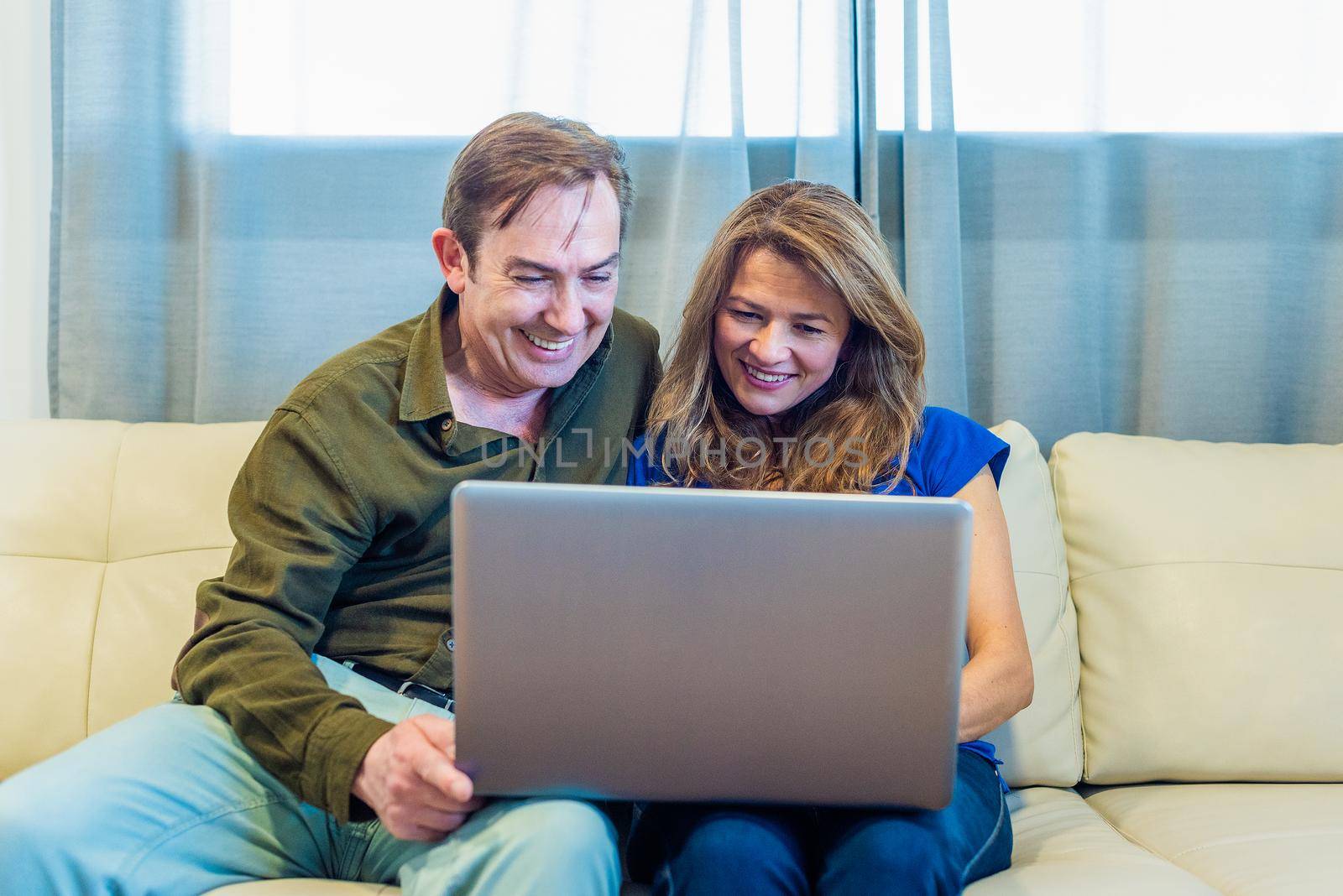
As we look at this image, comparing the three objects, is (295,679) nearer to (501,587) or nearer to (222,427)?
(501,587)

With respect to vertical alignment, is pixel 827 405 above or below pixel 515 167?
below

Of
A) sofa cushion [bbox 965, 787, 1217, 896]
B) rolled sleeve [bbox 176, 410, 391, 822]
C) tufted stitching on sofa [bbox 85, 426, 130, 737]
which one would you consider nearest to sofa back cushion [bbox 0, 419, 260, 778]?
tufted stitching on sofa [bbox 85, 426, 130, 737]

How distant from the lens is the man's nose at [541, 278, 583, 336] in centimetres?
125

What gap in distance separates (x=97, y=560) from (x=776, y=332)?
1.02 m

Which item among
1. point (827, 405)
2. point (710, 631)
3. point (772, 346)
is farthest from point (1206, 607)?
point (710, 631)

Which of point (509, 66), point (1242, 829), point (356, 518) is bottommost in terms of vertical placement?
point (1242, 829)

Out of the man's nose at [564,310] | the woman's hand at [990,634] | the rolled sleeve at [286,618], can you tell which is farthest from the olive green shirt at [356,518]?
the woman's hand at [990,634]

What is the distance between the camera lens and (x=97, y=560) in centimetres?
155

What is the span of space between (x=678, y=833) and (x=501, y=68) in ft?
4.29

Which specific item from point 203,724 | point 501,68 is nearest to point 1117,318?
point 501,68

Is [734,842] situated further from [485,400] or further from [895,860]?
[485,400]

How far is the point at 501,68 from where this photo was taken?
181 centimetres

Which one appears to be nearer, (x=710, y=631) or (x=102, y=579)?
(x=710, y=631)

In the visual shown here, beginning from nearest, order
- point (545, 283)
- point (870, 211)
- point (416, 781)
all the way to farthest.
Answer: point (416, 781) → point (545, 283) → point (870, 211)
